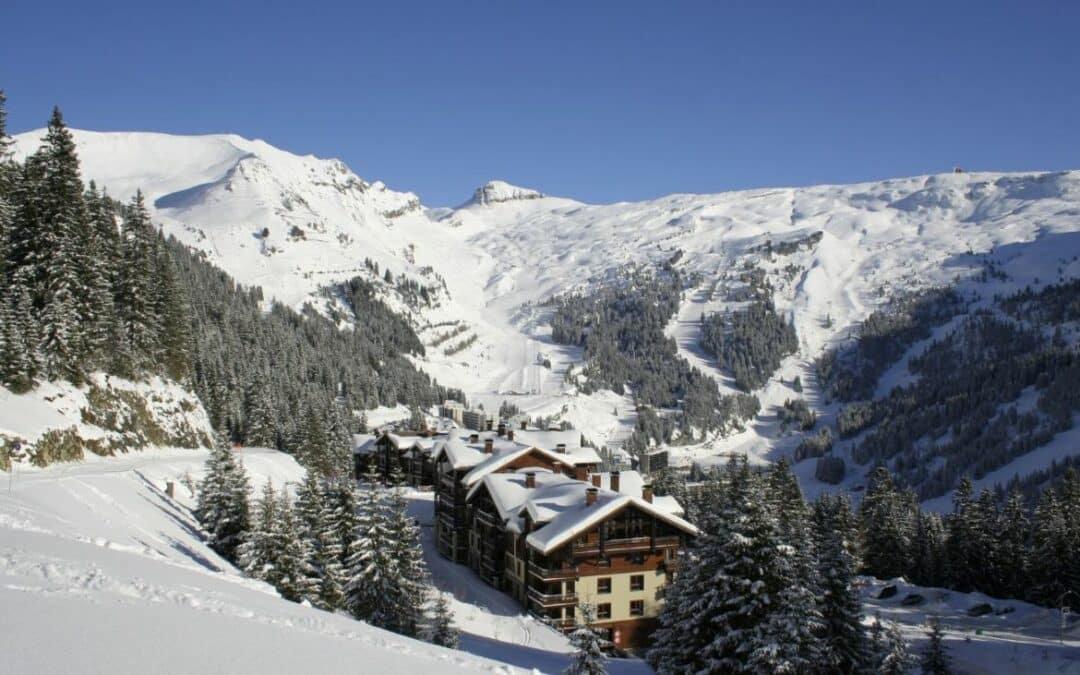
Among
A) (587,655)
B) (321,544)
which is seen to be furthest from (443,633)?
(587,655)

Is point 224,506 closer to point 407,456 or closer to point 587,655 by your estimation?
point 587,655

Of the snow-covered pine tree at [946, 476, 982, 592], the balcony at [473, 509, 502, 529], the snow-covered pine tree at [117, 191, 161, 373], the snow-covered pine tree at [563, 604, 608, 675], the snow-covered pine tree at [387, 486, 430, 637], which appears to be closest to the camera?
the snow-covered pine tree at [563, 604, 608, 675]

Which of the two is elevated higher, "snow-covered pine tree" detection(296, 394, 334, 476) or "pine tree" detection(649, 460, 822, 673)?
"snow-covered pine tree" detection(296, 394, 334, 476)

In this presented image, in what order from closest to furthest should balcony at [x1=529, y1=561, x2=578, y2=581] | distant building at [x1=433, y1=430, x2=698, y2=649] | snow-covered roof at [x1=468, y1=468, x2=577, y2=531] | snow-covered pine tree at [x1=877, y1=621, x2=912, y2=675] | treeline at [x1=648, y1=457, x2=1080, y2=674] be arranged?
treeline at [x1=648, y1=457, x2=1080, y2=674], snow-covered pine tree at [x1=877, y1=621, x2=912, y2=675], balcony at [x1=529, y1=561, x2=578, y2=581], distant building at [x1=433, y1=430, x2=698, y2=649], snow-covered roof at [x1=468, y1=468, x2=577, y2=531]

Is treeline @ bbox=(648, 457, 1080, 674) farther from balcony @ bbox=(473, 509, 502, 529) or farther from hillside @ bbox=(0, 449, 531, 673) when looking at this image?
balcony @ bbox=(473, 509, 502, 529)

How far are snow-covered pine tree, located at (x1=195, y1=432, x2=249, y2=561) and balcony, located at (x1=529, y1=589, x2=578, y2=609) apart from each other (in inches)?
698

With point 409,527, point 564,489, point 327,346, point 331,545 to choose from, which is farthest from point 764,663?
point 327,346

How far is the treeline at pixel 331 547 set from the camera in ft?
108

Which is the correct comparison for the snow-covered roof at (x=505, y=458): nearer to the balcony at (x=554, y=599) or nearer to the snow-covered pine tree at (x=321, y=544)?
the balcony at (x=554, y=599)

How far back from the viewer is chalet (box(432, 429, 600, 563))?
61750mm

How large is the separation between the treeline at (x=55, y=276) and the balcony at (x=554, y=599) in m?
30.8

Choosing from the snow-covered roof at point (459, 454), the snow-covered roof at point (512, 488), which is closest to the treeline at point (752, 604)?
the snow-covered roof at point (512, 488)

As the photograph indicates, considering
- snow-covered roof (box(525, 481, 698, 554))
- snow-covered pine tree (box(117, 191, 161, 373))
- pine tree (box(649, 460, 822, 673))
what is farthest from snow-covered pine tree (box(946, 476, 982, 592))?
snow-covered pine tree (box(117, 191, 161, 373))

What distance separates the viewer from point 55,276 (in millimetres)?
47781
